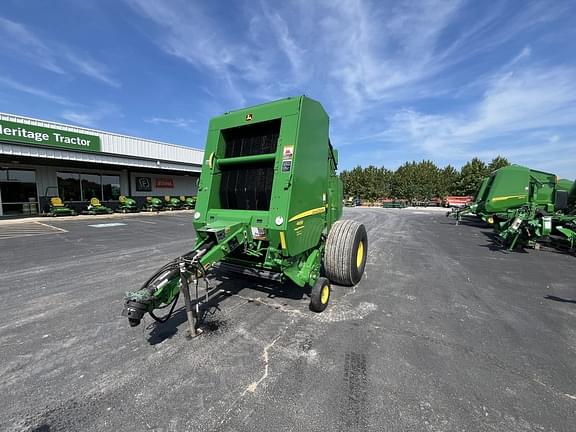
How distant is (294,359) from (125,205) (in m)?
22.1

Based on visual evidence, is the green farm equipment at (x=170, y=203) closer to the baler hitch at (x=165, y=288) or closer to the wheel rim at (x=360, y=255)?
the wheel rim at (x=360, y=255)

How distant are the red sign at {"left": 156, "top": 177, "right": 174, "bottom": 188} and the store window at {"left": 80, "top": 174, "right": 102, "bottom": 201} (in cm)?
495

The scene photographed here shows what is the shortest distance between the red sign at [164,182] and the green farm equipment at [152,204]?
7.79 feet

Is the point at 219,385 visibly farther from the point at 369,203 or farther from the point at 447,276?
the point at 369,203

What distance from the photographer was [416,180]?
4834 cm

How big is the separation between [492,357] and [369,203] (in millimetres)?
51297

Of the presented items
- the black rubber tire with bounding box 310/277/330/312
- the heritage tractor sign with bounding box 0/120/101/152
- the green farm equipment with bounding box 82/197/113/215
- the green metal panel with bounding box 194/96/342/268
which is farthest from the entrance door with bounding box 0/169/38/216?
the black rubber tire with bounding box 310/277/330/312

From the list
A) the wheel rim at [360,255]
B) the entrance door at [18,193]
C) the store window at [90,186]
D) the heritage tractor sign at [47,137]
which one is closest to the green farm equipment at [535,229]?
the wheel rim at [360,255]

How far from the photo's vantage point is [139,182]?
909 inches

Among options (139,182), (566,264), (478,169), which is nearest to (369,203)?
(478,169)

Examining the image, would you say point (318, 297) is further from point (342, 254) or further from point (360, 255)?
point (360, 255)

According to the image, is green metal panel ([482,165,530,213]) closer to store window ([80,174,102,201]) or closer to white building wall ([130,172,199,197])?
white building wall ([130,172,199,197])

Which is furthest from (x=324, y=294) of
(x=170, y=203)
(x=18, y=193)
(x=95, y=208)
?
(x=170, y=203)

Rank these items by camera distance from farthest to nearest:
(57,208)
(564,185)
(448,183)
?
1. (448,183)
2. (57,208)
3. (564,185)
